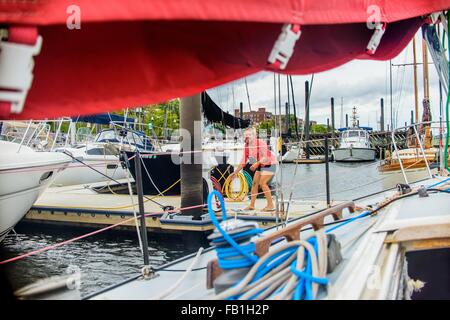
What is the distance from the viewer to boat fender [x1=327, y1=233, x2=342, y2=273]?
80.8 inches

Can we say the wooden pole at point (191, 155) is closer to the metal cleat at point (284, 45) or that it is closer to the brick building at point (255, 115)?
the brick building at point (255, 115)

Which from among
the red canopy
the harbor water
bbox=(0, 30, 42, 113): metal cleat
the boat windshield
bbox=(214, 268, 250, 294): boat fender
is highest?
the boat windshield

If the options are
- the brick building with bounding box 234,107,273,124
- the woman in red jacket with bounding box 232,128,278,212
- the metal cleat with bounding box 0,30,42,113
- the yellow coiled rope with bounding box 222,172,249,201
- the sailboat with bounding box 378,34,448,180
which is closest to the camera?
the metal cleat with bounding box 0,30,42,113

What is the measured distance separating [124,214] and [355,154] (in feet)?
93.5

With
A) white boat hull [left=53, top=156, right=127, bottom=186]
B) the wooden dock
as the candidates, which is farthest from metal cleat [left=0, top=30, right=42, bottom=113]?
white boat hull [left=53, top=156, right=127, bottom=186]

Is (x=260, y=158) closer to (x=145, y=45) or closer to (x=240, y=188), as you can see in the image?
(x=240, y=188)

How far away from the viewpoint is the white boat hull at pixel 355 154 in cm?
3244

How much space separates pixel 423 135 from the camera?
13.7m

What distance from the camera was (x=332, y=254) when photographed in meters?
2.09

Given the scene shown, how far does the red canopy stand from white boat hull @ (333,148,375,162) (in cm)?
3254

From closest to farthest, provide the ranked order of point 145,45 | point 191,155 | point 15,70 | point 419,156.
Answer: point 15,70
point 145,45
point 191,155
point 419,156

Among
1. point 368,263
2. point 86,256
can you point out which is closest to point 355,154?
point 86,256

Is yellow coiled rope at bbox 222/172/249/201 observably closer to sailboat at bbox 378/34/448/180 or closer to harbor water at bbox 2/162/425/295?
harbor water at bbox 2/162/425/295

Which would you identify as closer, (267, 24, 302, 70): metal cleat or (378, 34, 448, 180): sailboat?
(267, 24, 302, 70): metal cleat
